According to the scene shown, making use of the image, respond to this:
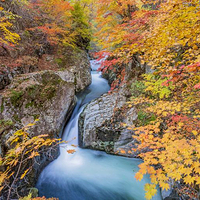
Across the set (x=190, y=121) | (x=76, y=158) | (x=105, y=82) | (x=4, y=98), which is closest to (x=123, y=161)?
(x=76, y=158)

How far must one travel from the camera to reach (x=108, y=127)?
5441 mm

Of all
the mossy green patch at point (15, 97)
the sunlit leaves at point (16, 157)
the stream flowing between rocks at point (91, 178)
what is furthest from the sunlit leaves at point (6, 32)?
the stream flowing between rocks at point (91, 178)

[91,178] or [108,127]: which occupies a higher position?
[108,127]

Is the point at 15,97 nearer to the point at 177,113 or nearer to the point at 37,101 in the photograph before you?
the point at 37,101

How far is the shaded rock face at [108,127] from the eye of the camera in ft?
17.0

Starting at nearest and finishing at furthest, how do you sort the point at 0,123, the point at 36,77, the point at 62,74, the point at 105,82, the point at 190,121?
1. the point at 190,121
2. the point at 0,123
3. the point at 36,77
4. the point at 62,74
5. the point at 105,82

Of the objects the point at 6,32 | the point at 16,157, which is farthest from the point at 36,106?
the point at 16,157

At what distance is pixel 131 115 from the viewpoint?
529 cm

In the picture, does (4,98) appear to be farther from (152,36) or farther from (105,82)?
(105,82)

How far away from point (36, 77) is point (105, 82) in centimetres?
664

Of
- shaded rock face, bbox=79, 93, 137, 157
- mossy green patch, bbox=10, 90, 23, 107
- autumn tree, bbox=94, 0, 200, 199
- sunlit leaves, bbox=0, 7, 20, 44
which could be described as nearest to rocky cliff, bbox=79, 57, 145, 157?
shaded rock face, bbox=79, 93, 137, 157

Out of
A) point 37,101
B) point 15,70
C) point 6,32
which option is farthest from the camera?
point 15,70

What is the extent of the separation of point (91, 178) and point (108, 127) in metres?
2.08

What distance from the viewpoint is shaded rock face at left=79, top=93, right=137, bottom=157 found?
17.0ft
